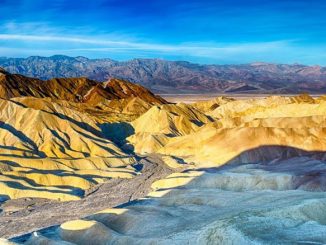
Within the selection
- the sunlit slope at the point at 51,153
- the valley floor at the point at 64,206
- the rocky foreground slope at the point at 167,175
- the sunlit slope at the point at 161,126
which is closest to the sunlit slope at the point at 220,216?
the rocky foreground slope at the point at 167,175

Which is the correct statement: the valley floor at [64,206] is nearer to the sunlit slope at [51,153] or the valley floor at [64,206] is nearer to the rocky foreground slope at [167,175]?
the rocky foreground slope at [167,175]

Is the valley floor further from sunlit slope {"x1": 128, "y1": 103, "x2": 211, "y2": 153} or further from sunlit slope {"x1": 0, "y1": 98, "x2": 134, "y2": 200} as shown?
sunlit slope {"x1": 128, "y1": 103, "x2": 211, "y2": 153}

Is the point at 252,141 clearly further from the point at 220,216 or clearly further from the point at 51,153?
the point at 220,216

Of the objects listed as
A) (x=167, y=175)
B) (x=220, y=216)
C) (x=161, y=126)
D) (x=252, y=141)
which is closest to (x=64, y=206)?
(x=167, y=175)

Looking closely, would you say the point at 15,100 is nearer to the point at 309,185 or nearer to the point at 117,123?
the point at 117,123

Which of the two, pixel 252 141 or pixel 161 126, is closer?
pixel 252 141

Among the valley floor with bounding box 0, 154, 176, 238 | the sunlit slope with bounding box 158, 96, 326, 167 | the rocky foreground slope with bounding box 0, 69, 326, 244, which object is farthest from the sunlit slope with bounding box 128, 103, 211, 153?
the valley floor with bounding box 0, 154, 176, 238

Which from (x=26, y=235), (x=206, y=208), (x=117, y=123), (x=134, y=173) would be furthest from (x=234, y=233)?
(x=117, y=123)

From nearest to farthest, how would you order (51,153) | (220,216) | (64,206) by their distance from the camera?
1. (220,216)
2. (64,206)
3. (51,153)
